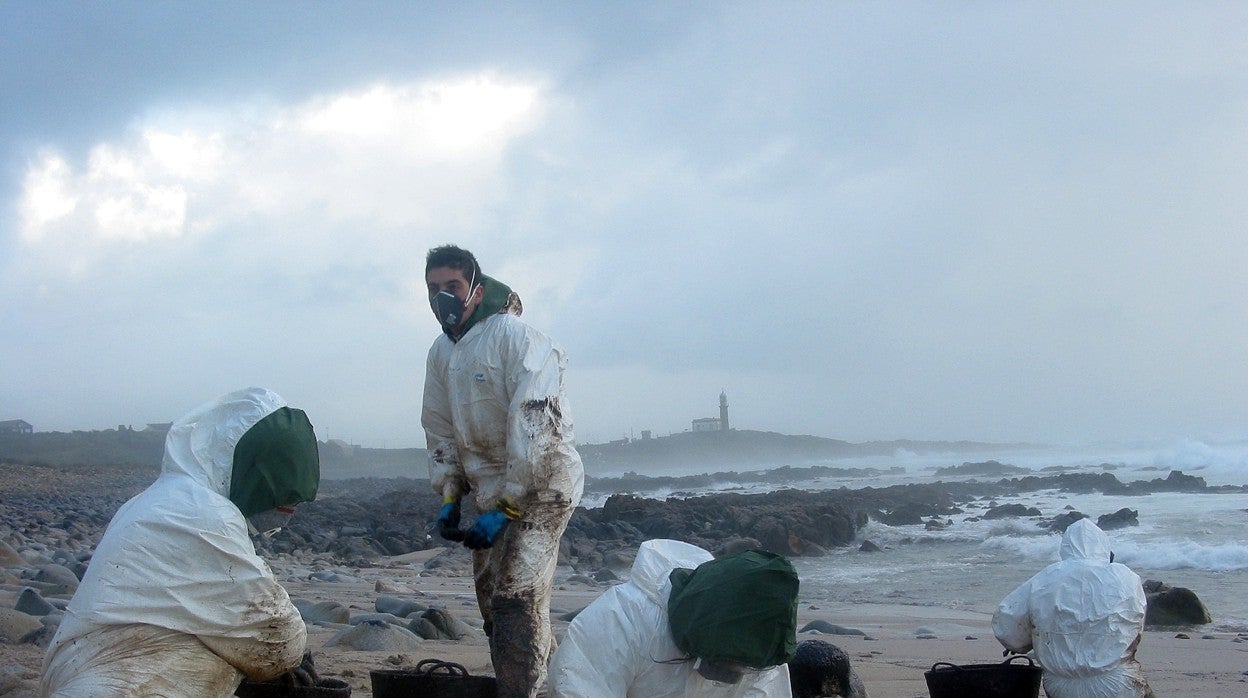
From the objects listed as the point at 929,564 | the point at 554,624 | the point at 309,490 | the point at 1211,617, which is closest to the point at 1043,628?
the point at 309,490

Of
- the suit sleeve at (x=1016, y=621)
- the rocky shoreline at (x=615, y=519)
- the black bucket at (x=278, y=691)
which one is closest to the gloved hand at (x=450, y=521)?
the black bucket at (x=278, y=691)

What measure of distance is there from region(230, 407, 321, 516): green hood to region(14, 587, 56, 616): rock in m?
4.55

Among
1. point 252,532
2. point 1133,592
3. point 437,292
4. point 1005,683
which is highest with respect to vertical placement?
point 437,292

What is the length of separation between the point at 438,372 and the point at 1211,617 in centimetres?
924

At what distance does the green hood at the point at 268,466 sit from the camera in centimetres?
297

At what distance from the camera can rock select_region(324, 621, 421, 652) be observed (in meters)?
6.30

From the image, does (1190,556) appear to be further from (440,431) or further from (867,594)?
(440,431)

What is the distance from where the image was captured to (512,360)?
4246 millimetres

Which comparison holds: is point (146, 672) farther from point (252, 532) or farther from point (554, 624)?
point (554, 624)

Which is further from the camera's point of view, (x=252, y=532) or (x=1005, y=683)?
(x=1005, y=683)

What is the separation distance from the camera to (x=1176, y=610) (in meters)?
9.95

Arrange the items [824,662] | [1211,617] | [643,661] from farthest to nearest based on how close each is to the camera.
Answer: [1211,617] < [824,662] < [643,661]

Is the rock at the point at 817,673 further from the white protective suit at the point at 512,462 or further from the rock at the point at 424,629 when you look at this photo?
the rock at the point at 424,629

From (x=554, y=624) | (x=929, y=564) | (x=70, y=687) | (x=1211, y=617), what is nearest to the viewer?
(x=70, y=687)
